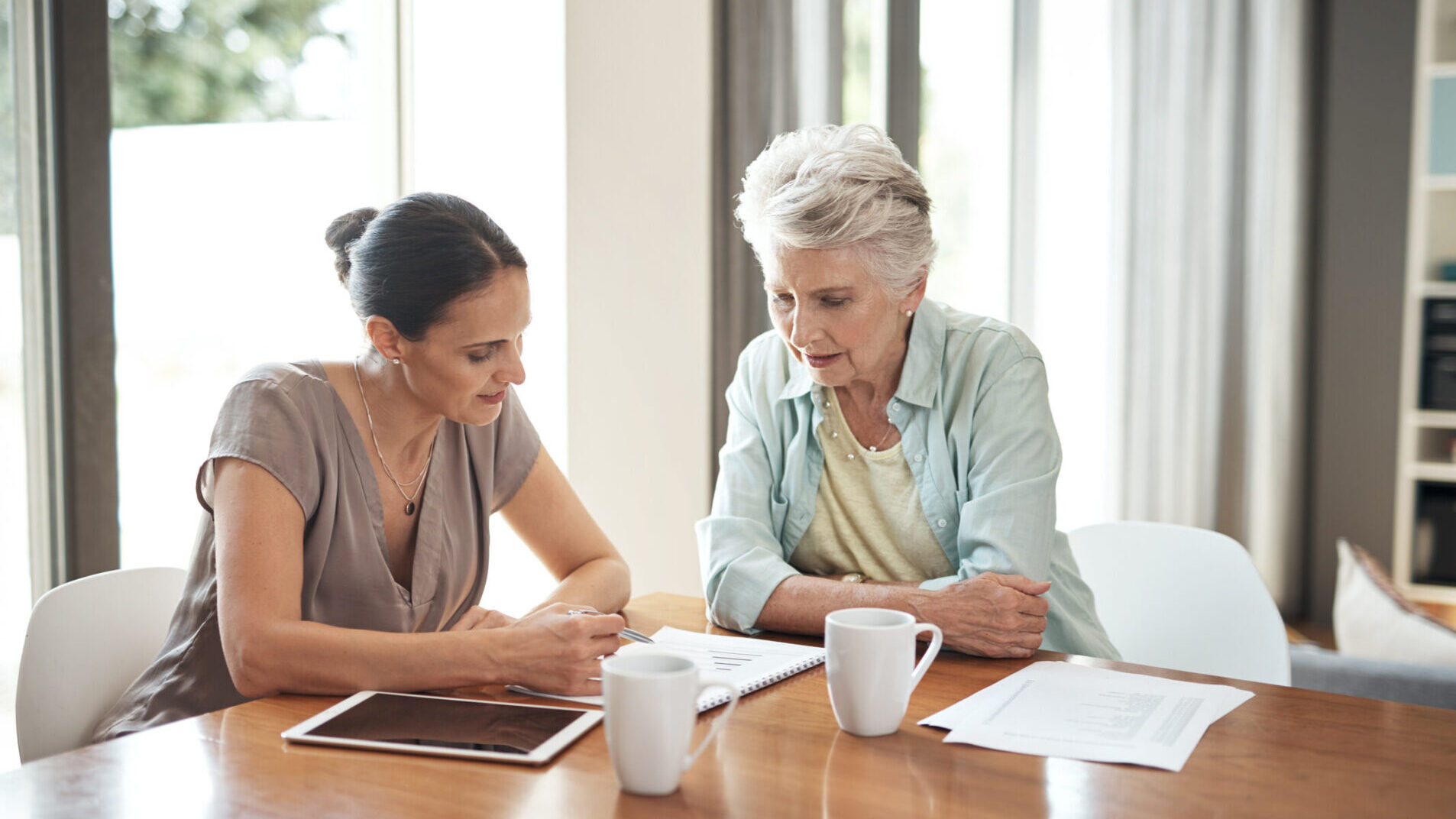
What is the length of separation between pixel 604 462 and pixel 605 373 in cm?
22

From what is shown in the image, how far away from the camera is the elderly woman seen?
147 centimetres

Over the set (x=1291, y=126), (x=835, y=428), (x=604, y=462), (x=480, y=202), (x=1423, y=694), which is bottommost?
(x=1423, y=694)

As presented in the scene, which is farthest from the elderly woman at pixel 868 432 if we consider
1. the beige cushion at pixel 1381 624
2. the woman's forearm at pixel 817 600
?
the beige cushion at pixel 1381 624

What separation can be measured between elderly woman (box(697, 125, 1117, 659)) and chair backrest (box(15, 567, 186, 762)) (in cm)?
73

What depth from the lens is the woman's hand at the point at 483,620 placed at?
1.37 meters

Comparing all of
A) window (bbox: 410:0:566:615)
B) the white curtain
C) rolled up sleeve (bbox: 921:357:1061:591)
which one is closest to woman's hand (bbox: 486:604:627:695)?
rolled up sleeve (bbox: 921:357:1061:591)

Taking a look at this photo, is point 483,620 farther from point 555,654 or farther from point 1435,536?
point 1435,536

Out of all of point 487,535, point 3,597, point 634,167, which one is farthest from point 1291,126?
point 3,597

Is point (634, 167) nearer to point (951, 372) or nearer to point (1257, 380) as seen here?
point (951, 372)

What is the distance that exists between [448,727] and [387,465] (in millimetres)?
540

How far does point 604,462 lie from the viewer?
281 centimetres

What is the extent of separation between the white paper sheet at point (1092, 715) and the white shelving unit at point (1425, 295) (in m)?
3.83

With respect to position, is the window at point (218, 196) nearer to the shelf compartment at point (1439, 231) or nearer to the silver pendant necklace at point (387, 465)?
the silver pendant necklace at point (387, 465)

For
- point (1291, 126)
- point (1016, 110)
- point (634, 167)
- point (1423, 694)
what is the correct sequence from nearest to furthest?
point (1423, 694) → point (634, 167) → point (1291, 126) → point (1016, 110)
